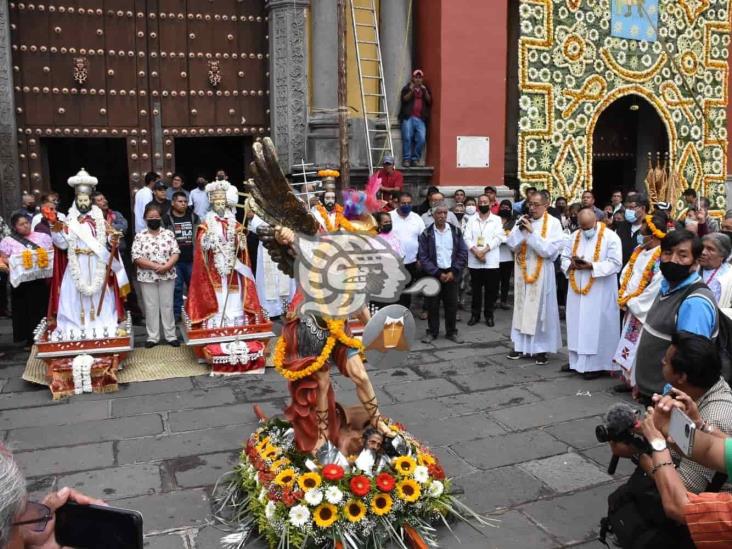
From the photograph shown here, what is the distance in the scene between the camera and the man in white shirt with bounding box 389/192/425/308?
29.7 feet

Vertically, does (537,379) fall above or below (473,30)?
below

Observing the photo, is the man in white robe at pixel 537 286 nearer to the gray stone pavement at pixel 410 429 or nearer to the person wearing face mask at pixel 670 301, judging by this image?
the gray stone pavement at pixel 410 429

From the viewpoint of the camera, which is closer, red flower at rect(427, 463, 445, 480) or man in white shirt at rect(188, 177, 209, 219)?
red flower at rect(427, 463, 445, 480)

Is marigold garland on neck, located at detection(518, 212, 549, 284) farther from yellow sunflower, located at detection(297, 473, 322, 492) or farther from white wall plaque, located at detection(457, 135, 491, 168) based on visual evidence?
yellow sunflower, located at detection(297, 473, 322, 492)

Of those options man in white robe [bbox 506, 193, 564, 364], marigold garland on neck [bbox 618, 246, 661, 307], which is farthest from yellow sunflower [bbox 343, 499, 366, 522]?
man in white robe [bbox 506, 193, 564, 364]

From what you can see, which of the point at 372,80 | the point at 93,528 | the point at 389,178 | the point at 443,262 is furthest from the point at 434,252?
the point at 93,528

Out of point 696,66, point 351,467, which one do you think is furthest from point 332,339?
point 696,66

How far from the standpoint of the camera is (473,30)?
35.4 feet

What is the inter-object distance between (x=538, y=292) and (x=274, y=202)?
404 centimetres

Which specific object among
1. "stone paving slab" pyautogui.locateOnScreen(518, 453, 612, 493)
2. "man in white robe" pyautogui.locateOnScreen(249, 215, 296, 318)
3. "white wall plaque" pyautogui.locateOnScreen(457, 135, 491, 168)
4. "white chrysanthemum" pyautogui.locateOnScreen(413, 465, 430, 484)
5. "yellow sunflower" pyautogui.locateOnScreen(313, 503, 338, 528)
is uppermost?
"white wall plaque" pyautogui.locateOnScreen(457, 135, 491, 168)

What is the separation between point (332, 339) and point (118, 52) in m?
7.89

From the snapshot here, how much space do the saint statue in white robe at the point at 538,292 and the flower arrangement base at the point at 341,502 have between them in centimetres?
339

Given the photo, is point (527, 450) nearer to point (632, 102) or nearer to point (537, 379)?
point (537, 379)

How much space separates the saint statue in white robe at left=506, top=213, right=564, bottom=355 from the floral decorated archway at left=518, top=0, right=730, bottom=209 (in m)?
4.94
